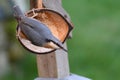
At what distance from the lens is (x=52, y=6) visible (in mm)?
1230

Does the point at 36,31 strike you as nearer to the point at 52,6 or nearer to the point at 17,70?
the point at 52,6

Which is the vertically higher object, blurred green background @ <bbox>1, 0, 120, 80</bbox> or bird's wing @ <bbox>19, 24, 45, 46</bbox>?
bird's wing @ <bbox>19, 24, 45, 46</bbox>

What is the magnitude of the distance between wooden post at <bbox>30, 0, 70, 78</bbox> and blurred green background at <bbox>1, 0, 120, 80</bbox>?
197 cm

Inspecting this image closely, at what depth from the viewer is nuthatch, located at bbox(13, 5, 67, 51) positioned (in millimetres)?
987

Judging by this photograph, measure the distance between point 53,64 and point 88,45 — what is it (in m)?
2.36

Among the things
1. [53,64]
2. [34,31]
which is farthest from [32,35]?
[53,64]

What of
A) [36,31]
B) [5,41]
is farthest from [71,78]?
[5,41]

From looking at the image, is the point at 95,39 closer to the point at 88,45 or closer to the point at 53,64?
the point at 88,45

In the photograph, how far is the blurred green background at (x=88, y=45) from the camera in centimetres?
347

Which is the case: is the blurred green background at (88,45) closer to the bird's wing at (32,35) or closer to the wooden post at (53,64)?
the wooden post at (53,64)

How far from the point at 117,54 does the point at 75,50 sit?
0.36m

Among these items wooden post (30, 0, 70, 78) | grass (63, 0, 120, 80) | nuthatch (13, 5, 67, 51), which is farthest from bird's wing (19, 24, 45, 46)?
grass (63, 0, 120, 80)

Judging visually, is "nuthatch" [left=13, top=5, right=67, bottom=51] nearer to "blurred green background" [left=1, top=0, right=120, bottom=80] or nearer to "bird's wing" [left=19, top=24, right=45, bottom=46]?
"bird's wing" [left=19, top=24, right=45, bottom=46]

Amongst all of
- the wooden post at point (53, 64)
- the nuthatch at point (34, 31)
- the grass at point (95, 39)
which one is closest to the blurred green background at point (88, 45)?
the grass at point (95, 39)
